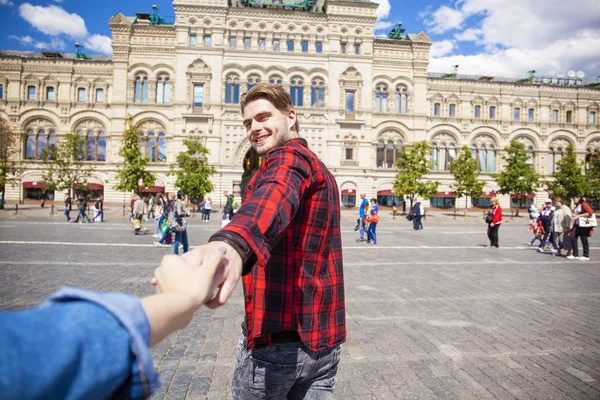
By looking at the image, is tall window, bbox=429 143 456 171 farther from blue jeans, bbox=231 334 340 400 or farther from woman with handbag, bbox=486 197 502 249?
blue jeans, bbox=231 334 340 400

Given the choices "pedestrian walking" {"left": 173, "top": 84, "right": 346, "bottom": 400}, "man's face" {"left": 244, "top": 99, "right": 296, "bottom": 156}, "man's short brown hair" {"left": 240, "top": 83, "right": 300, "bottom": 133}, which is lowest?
"pedestrian walking" {"left": 173, "top": 84, "right": 346, "bottom": 400}

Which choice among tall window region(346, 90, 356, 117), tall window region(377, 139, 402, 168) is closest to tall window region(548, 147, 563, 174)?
tall window region(377, 139, 402, 168)

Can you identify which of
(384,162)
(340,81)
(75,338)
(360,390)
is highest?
(340,81)

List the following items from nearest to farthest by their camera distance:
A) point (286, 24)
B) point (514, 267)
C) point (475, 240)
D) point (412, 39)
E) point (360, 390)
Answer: point (360, 390), point (514, 267), point (475, 240), point (286, 24), point (412, 39)

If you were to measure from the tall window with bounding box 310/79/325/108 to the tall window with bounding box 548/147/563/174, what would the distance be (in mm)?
28493

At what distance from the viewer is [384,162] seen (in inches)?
1582

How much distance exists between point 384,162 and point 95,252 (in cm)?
3397

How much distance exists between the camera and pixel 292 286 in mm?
1627

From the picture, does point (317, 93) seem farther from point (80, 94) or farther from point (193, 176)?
point (80, 94)

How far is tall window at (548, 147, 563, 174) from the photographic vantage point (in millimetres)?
43719

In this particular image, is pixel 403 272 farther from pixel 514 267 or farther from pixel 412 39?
pixel 412 39

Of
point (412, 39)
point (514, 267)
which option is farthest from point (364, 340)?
point (412, 39)

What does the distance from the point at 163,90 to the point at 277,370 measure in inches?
1603

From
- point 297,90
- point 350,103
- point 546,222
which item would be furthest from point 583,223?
point 297,90
